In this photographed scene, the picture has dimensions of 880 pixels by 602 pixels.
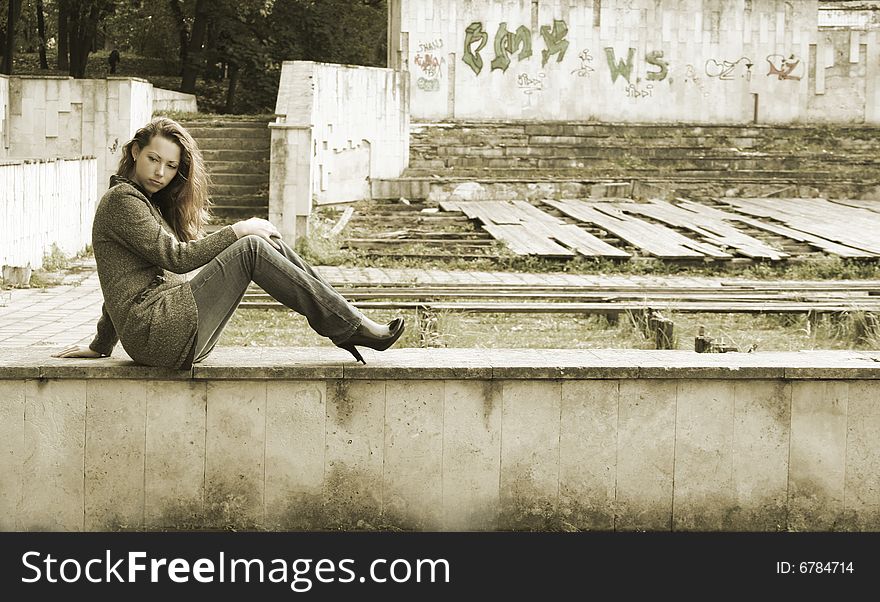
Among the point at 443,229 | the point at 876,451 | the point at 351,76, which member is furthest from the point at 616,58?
the point at 876,451

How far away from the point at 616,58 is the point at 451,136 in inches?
200

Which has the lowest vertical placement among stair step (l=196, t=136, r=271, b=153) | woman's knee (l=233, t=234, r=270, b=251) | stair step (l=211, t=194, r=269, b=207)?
stair step (l=211, t=194, r=269, b=207)

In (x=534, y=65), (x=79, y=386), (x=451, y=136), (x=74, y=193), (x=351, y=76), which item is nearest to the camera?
(x=79, y=386)

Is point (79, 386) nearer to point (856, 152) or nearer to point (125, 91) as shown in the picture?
point (125, 91)

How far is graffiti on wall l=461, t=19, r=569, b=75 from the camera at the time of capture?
28.7 metres

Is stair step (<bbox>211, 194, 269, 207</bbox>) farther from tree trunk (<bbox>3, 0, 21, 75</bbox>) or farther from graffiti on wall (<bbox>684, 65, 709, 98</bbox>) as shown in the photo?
graffiti on wall (<bbox>684, 65, 709, 98</bbox>)

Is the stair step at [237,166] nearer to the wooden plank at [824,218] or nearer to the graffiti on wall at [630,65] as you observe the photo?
the wooden plank at [824,218]

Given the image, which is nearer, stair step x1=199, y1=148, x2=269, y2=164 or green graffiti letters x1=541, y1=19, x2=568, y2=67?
stair step x1=199, y1=148, x2=269, y2=164

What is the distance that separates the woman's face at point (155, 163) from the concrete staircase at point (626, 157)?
57.1 feet

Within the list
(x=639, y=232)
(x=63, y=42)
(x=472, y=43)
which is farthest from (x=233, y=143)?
(x=63, y=42)

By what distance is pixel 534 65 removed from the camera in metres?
29.1

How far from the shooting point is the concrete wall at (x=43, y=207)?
44.3ft

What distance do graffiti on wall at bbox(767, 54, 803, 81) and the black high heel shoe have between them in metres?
26.2

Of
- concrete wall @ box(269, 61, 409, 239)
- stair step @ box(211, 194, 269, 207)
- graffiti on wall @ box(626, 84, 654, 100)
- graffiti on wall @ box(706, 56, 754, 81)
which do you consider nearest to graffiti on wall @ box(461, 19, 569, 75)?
graffiti on wall @ box(626, 84, 654, 100)
